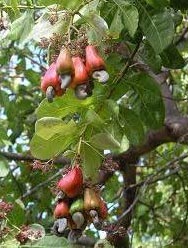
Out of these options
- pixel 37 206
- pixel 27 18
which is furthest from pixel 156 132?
pixel 27 18

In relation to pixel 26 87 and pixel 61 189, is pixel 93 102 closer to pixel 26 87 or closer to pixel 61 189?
pixel 61 189

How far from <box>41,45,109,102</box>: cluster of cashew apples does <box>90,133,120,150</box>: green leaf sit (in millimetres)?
192

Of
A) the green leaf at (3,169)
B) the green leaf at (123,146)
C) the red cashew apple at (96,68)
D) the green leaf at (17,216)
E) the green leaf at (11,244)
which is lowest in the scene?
the green leaf at (3,169)

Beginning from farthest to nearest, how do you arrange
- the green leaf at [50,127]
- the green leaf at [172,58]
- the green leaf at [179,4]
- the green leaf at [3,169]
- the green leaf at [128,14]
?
1. the green leaf at [3,169]
2. the green leaf at [172,58]
3. the green leaf at [179,4]
4. the green leaf at [128,14]
5. the green leaf at [50,127]

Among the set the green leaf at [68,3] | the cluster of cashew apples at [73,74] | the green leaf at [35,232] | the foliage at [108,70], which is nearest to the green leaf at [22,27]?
the foliage at [108,70]

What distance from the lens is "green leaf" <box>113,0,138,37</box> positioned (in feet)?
5.99

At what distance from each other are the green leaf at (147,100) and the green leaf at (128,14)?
0.32 meters

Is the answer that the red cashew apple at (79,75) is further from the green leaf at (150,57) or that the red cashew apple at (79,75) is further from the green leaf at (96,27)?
the green leaf at (150,57)

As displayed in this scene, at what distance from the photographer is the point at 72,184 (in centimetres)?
156

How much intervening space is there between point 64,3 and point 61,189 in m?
0.52

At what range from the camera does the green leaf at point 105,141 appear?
1665mm

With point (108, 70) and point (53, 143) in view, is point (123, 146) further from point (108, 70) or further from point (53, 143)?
point (108, 70)

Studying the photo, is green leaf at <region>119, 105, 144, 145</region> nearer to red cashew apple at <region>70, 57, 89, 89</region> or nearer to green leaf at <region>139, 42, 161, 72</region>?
green leaf at <region>139, 42, 161, 72</region>

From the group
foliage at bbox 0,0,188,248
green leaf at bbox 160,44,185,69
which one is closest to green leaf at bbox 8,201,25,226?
foliage at bbox 0,0,188,248
